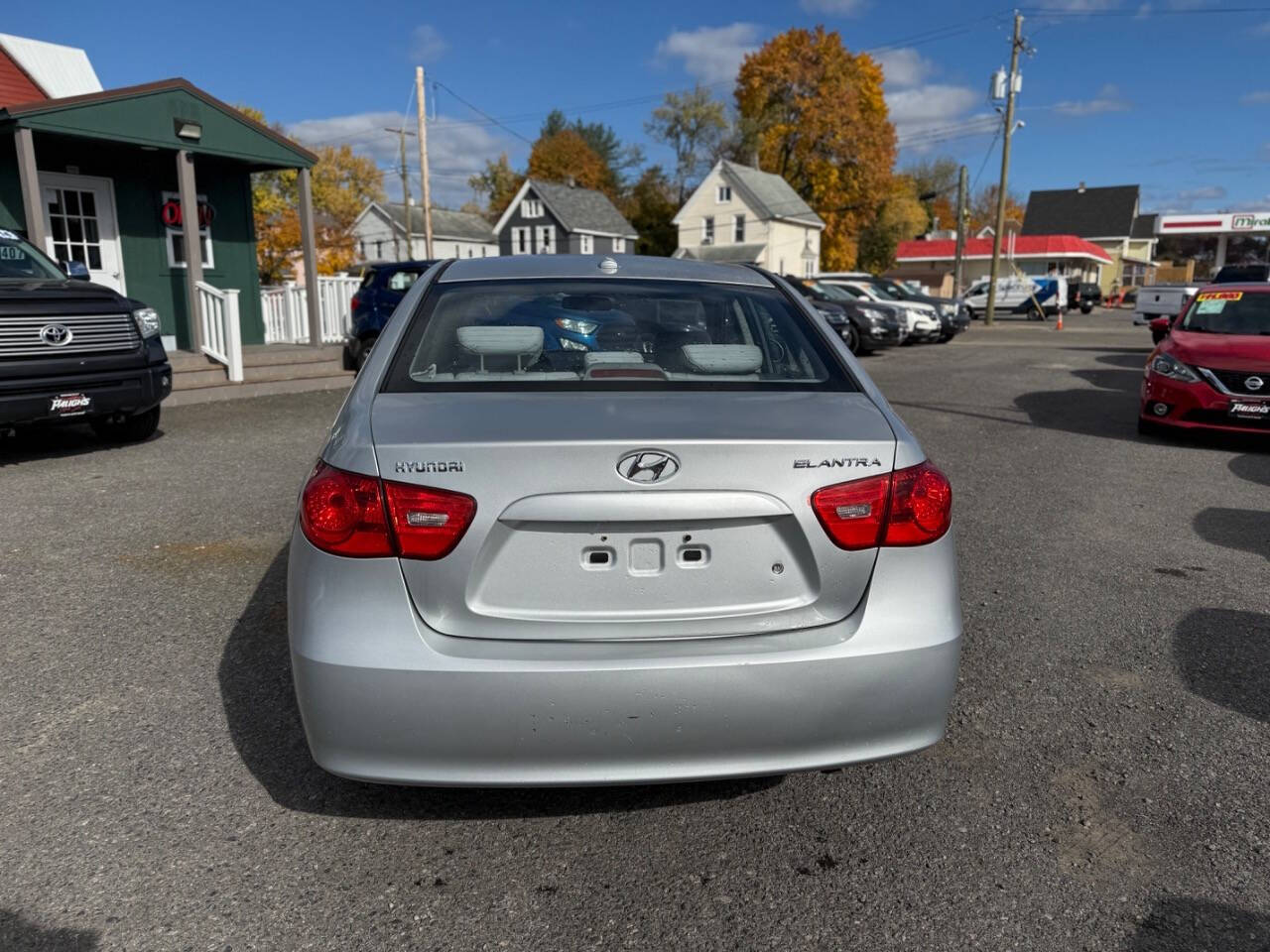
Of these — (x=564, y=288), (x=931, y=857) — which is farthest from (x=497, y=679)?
(x=564, y=288)

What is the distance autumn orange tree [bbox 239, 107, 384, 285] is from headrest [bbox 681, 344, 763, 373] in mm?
30897

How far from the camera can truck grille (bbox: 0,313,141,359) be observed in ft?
23.6

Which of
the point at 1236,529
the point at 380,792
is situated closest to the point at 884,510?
Result: the point at 380,792

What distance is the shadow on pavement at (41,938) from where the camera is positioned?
2.24 metres

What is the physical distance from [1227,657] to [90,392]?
792 centimetres

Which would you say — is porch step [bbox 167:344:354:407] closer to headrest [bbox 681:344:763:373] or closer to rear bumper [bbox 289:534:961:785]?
headrest [bbox 681:344:763:373]


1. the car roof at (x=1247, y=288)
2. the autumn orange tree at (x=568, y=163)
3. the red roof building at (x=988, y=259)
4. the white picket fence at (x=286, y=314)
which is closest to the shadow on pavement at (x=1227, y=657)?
the car roof at (x=1247, y=288)

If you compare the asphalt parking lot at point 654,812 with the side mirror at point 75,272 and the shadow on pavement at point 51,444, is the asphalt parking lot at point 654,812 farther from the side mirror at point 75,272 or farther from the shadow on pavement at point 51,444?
the side mirror at point 75,272

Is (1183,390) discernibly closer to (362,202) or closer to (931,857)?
(931,857)

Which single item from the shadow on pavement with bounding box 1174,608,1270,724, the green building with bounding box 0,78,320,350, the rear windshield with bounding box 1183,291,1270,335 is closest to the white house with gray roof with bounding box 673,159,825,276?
the green building with bounding box 0,78,320,350

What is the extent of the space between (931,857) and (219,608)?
337cm

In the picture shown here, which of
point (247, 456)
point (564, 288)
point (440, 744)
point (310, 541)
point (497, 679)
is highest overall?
point (564, 288)

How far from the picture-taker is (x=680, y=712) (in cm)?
231

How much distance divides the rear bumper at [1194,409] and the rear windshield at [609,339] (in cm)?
699
